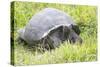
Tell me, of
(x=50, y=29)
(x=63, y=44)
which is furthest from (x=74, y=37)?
(x=50, y=29)

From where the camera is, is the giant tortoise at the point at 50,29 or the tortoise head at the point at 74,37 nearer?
the giant tortoise at the point at 50,29

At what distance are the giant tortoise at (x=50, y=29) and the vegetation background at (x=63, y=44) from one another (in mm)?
51

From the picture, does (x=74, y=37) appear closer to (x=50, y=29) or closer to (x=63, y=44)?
(x=63, y=44)

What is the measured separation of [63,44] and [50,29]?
0.81 feet

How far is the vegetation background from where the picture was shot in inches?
94.0

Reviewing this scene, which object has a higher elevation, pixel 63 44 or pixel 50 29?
pixel 50 29

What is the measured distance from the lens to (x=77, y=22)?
2691 millimetres

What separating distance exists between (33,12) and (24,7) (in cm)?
12

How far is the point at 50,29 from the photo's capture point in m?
2.53

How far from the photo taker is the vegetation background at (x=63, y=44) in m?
2.39

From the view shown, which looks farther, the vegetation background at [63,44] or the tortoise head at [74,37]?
the tortoise head at [74,37]

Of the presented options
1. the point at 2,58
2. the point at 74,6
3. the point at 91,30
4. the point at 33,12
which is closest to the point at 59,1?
the point at 74,6

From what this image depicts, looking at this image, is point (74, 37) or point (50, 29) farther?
point (74, 37)

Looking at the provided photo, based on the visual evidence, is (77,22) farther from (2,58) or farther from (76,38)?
(2,58)
